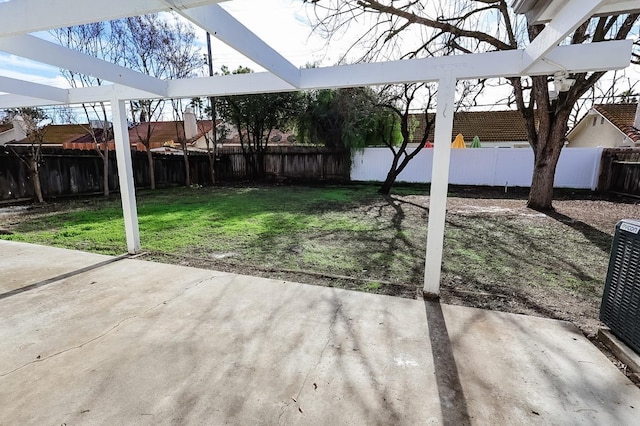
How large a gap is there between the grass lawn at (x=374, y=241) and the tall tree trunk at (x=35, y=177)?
45 centimetres

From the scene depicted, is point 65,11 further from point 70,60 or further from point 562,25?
point 562,25

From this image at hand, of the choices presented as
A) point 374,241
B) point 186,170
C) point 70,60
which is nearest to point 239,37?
point 70,60

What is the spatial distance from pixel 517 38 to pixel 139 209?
28.6 ft

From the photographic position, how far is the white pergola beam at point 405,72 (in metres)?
2.22

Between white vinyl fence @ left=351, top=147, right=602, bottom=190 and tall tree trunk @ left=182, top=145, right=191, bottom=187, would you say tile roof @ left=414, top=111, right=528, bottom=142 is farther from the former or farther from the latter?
tall tree trunk @ left=182, top=145, right=191, bottom=187

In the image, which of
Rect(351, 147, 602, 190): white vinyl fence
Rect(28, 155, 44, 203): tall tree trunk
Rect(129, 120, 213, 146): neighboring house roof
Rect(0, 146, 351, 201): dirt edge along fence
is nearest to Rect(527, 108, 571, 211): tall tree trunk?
Rect(351, 147, 602, 190): white vinyl fence

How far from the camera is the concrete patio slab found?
5.13 ft

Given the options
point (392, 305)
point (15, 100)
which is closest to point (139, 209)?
point (15, 100)

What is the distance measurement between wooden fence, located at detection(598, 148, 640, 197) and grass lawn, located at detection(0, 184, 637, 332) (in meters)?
1.59

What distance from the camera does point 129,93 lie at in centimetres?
350

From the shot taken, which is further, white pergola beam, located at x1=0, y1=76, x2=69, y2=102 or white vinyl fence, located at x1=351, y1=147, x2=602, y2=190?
white vinyl fence, located at x1=351, y1=147, x2=602, y2=190

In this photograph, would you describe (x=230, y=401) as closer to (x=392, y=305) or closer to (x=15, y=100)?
(x=392, y=305)

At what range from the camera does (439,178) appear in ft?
8.60

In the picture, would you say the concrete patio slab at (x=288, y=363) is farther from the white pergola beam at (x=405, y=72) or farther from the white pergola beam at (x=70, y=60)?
the white pergola beam at (x=70, y=60)
